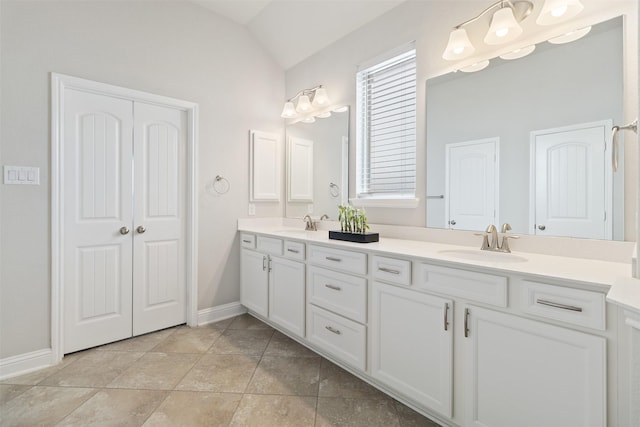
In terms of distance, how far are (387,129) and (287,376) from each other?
196 cm

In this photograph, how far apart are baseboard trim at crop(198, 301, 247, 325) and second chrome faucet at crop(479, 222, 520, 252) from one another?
2.36 m

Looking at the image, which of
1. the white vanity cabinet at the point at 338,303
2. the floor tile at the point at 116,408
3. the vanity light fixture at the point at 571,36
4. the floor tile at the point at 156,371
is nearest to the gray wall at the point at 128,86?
the floor tile at the point at 156,371

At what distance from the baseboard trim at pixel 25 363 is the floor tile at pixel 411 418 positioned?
2.33m

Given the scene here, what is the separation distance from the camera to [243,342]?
2475 millimetres

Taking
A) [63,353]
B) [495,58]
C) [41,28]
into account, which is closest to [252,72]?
[41,28]

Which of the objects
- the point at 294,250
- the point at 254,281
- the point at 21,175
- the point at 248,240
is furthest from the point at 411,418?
the point at 21,175

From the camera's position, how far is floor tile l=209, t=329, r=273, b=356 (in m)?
2.32

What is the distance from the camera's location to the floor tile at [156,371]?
1.87 meters

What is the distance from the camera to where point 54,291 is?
2.11m

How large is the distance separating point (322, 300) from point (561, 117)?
Result: 1.73 meters

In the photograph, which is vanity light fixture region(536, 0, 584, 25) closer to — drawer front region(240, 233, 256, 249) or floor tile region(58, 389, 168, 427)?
drawer front region(240, 233, 256, 249)

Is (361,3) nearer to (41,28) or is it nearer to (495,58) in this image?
(495,58)

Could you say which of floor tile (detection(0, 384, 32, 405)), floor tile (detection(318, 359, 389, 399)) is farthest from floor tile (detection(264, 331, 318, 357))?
floor tile (detection(0, 384, 32, 405))

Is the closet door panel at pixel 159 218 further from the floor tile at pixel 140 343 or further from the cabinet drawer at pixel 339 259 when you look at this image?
the cabinet drawer at pixel 339 259
